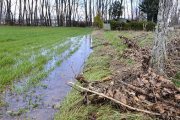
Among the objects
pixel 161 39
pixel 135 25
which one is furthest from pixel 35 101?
pixel 135 25

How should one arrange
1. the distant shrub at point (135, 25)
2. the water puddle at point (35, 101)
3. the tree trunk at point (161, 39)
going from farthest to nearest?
1. the distant shrub at point (135, 25)
2. the tree trunk at point (161, 39)
3. the water puddle at point (35, 101)

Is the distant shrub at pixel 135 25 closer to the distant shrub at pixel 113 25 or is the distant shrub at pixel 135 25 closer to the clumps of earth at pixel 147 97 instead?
the distant shrub at pixel 113 25

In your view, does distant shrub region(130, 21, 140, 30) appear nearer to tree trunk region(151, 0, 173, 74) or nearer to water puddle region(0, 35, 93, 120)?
tree trunk region(151, 0, 173, 74)

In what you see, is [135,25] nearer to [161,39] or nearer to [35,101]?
A: [161,39]

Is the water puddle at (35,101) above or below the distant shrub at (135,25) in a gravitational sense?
below

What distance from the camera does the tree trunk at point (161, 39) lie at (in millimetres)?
3361

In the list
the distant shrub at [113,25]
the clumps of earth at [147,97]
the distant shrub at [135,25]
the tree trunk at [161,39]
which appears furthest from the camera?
the distant shrub at [113,25]

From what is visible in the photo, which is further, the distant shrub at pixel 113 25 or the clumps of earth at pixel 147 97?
Answer: the distant shrub at pixel 113 25

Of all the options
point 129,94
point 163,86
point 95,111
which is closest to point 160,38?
point 163,86

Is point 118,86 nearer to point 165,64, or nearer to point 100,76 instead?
point 100,76

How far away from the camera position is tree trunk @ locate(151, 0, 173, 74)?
3.36 m

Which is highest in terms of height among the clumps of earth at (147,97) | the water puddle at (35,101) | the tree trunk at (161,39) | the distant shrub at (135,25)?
the distant shrub at (135,25)

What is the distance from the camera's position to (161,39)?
3424mm

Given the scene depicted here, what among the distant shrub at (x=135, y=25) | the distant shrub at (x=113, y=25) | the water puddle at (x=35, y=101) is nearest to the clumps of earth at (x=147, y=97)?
the water puddle at (x=35, y=101)
